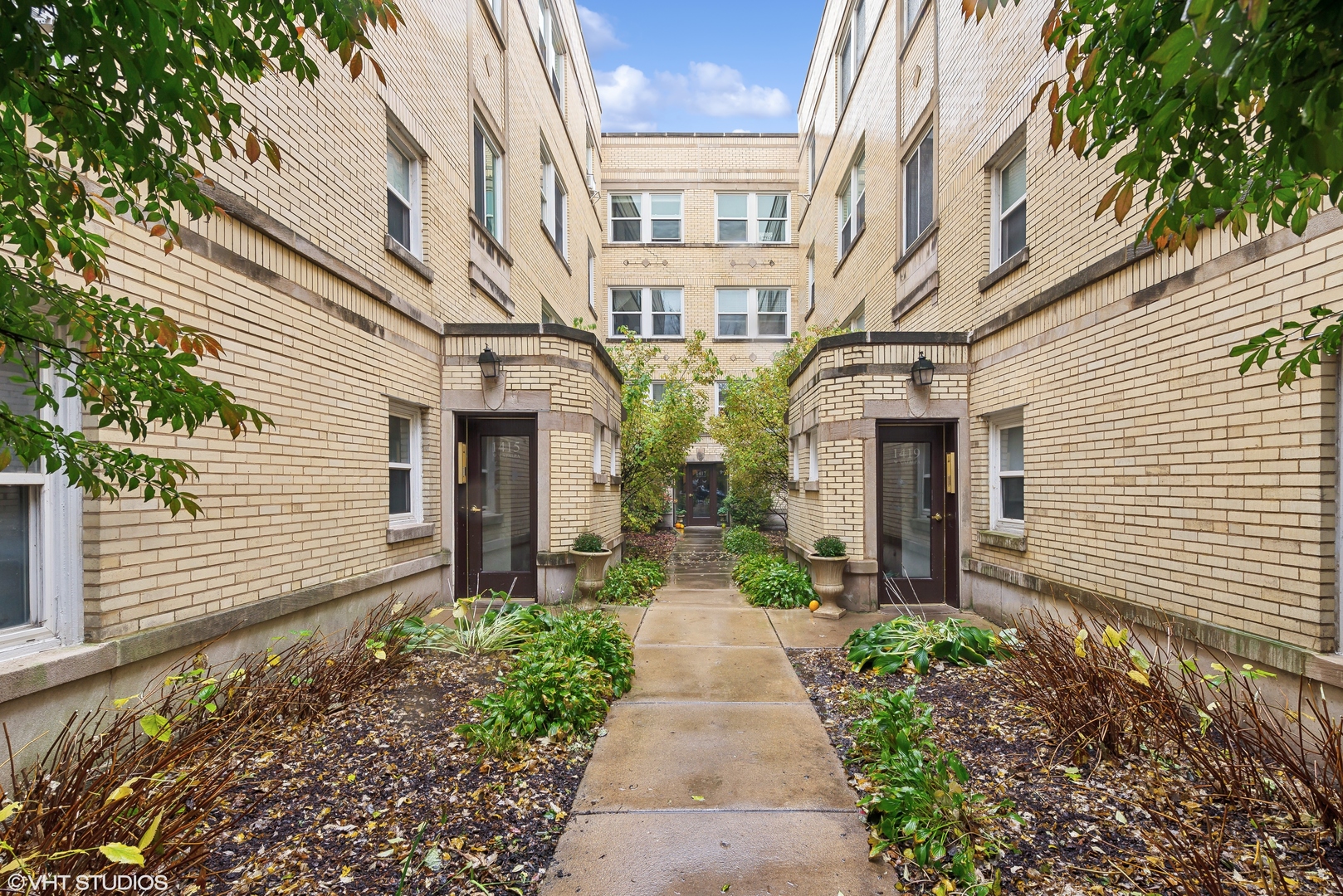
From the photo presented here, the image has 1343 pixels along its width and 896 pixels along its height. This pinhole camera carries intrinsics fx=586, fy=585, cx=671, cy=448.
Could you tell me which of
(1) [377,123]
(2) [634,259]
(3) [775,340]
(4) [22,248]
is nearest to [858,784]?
(4) [22,248]

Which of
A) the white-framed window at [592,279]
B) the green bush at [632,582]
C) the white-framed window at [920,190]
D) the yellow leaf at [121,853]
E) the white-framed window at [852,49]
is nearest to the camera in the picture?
the yellow leaf at [121,853]

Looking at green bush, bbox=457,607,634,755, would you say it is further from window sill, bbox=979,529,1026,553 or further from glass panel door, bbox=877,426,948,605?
window sill, bbox=979,529,1026,553

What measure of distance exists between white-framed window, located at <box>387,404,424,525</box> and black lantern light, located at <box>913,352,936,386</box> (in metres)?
5.88

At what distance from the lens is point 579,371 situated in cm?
744

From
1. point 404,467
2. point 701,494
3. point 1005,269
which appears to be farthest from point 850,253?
point 404,467

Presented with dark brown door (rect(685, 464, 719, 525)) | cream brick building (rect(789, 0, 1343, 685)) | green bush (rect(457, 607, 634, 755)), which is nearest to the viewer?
cream brick building (rect(789, 0, 1343, 685))

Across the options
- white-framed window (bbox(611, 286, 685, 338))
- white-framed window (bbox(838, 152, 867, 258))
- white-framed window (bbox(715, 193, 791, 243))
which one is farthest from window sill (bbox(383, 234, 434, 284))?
white-framed window (bbox(715, 193, 791, 243))

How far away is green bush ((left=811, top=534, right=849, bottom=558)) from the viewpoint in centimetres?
700

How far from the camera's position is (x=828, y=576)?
7.01 meters

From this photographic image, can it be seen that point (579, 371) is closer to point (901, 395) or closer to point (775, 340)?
point (901, 395)

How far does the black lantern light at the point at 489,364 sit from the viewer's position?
695cm

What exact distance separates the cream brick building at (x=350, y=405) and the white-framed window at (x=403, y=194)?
0.09 feet

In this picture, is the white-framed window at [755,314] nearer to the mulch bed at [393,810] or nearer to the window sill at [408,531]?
the window sill at [408,531]

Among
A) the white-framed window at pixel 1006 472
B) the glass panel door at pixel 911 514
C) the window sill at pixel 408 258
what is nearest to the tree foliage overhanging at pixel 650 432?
the window sill at pixel 408 258
